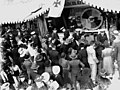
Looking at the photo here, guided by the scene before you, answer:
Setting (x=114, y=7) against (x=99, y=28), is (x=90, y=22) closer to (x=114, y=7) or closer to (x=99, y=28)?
(x=99, y=28)

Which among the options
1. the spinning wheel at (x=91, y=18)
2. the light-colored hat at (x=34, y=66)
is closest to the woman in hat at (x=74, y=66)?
the light-colored hat at (x=34, y=66)

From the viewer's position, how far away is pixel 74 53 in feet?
33.1

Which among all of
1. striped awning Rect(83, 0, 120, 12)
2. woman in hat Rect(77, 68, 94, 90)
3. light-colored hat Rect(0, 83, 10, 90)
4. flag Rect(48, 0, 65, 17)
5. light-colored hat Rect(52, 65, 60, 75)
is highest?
striped awning Rect(83, 0, 120, 12)

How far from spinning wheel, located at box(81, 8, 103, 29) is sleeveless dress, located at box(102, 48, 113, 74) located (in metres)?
7.47

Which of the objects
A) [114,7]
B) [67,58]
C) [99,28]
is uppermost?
[114,7]

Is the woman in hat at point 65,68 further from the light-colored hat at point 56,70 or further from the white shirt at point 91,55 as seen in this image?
the white shirt at point 91,55

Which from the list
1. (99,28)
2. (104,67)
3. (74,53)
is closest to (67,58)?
(74,53)

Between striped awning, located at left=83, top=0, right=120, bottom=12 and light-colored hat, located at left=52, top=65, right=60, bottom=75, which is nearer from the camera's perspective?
light-colored hat, located at left=52, top=65, right=60, bottom=75

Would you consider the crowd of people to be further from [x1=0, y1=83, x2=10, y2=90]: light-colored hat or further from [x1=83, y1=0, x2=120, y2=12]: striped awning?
[x1=83, y1=0, x2=120, y2=12]: striped awning

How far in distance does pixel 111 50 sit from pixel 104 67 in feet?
2.33

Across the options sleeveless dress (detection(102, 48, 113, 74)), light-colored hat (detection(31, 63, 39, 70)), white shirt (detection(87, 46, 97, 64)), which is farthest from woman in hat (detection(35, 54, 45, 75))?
sleeveless dress (detection(102, 48, 113, 74))

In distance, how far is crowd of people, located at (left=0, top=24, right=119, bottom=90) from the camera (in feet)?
32.0

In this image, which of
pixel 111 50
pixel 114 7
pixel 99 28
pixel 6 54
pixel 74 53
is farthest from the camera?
pixel 99 28

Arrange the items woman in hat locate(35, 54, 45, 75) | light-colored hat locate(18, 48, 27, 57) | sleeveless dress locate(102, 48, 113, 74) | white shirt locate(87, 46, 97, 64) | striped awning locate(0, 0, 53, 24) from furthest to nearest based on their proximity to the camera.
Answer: striped awning locate(0, 0, 53, 24), light-colored hat locate(18, 48, 27, 57), sleeveless dress locate(102, 48, 113, 74), white shirt locate(87, 46, 97, 64), woman in hat locate(35, 54, 45, 75)
